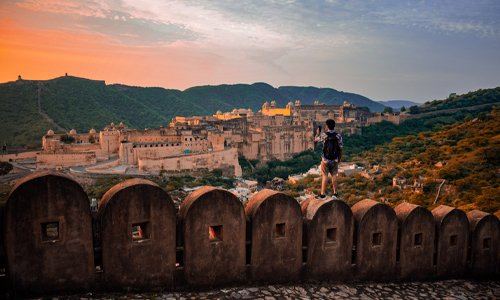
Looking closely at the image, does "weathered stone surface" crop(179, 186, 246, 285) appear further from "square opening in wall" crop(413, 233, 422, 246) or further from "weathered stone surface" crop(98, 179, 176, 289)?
"square opening in wall" crop(413, 233, 422, 246)

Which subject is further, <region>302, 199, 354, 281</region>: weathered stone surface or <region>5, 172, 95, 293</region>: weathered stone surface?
<region>302, 199, 354, 281</region>: weathered stone surface

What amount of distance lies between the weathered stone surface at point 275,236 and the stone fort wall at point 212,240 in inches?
0.5

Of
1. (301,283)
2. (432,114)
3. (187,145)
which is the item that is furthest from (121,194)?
(432,114)

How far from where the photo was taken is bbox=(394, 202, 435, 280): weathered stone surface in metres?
5.50

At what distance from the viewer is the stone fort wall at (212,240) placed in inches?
145

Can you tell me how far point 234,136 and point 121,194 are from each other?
1741 inches

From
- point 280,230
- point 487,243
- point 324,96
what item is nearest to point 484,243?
point 487,243

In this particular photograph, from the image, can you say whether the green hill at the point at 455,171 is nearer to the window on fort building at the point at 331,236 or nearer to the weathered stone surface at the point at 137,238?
the window on fort building at the point at 331,236

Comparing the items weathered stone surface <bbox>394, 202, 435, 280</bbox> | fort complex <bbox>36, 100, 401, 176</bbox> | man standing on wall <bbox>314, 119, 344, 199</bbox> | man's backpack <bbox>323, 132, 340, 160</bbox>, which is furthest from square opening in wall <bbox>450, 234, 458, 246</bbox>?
fort complex <bbox>36, 100, 401, 176</bbox>

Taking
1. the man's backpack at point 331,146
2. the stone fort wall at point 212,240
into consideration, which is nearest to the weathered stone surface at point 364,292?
the stone fort wall at point 212,240

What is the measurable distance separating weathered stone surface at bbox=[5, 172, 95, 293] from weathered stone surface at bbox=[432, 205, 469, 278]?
4758 millimetres

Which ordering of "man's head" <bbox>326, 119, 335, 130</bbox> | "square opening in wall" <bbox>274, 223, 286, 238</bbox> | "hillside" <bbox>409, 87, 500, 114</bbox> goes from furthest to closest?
"hillside" <bbox>409, 87, 500, 114</bbox> < "man's head" <bbox>326, 119, 335, 130</bbox> < "square opening in wall" <bbox>274, 223, 286, 238</bbox>

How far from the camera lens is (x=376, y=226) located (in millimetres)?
5297

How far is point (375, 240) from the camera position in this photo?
542cm
